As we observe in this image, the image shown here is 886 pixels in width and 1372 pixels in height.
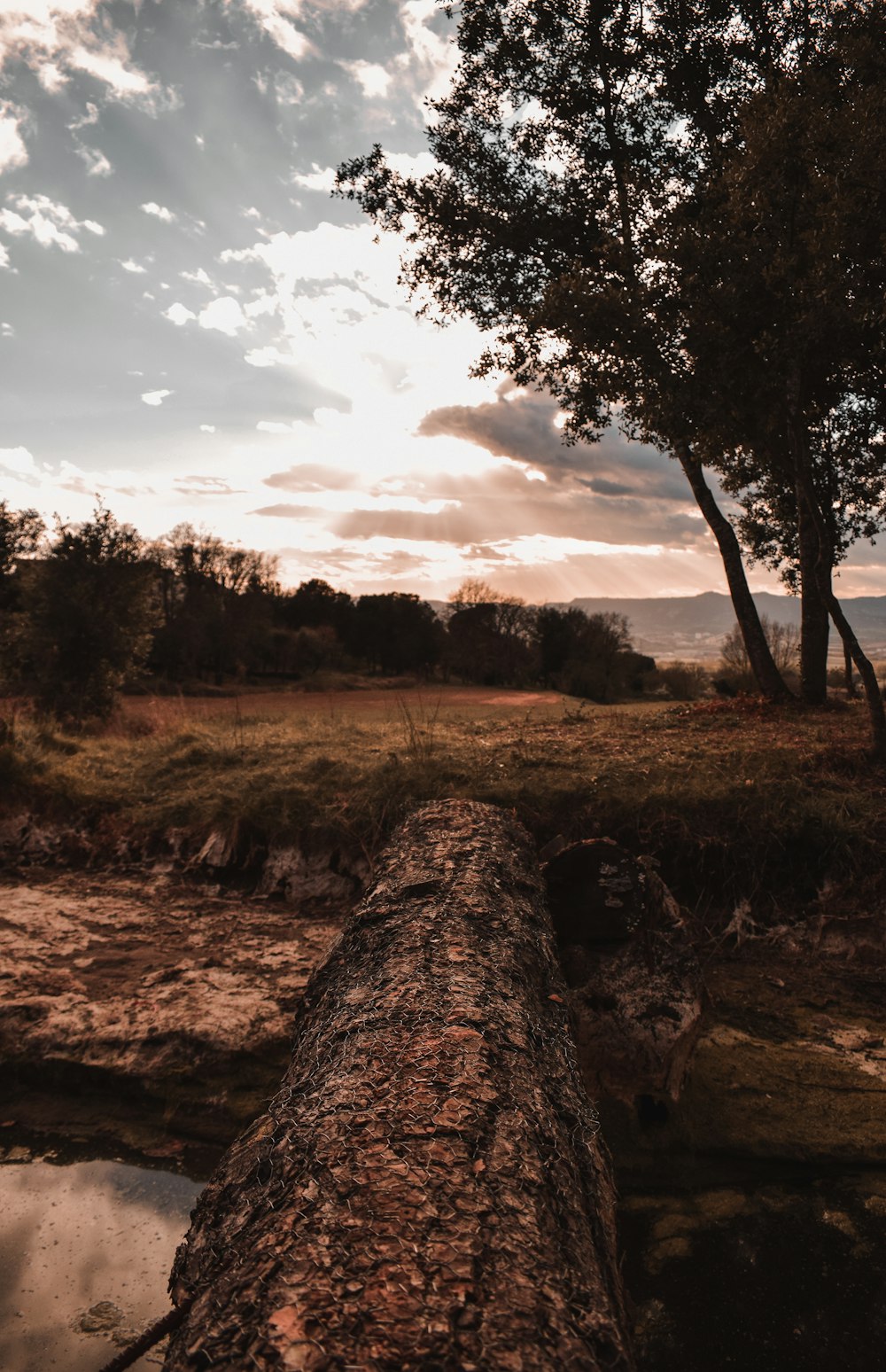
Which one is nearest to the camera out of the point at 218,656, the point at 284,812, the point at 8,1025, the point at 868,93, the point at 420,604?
the point at 8,1025

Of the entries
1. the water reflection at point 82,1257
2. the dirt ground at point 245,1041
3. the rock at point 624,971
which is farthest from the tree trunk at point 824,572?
the water reflection at point 82,1257

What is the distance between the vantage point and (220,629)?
1473 inches

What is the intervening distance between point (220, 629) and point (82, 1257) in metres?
36.0

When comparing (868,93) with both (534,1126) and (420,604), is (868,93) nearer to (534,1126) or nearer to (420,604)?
(534,1126)

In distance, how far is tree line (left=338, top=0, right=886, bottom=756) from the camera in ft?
25.6

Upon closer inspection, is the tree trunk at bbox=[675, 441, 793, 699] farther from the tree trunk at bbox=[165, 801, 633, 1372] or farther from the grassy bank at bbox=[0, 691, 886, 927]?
the tree trunk at bbox=[165, 801, 633, 1372]

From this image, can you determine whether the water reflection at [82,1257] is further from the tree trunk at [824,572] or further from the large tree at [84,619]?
the large tree at [84,619]

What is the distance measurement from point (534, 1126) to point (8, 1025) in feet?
14.3

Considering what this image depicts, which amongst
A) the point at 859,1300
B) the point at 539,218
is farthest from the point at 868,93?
the point at 859,1300

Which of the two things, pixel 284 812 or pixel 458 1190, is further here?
pixel 284 812

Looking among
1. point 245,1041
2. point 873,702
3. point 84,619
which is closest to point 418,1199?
point 245,1041

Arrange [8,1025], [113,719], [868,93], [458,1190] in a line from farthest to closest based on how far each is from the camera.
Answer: [113,719], [868,93], [8,1025], [458,1190]

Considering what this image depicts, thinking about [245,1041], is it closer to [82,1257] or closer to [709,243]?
[82,1257]

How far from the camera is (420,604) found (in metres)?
44.4
